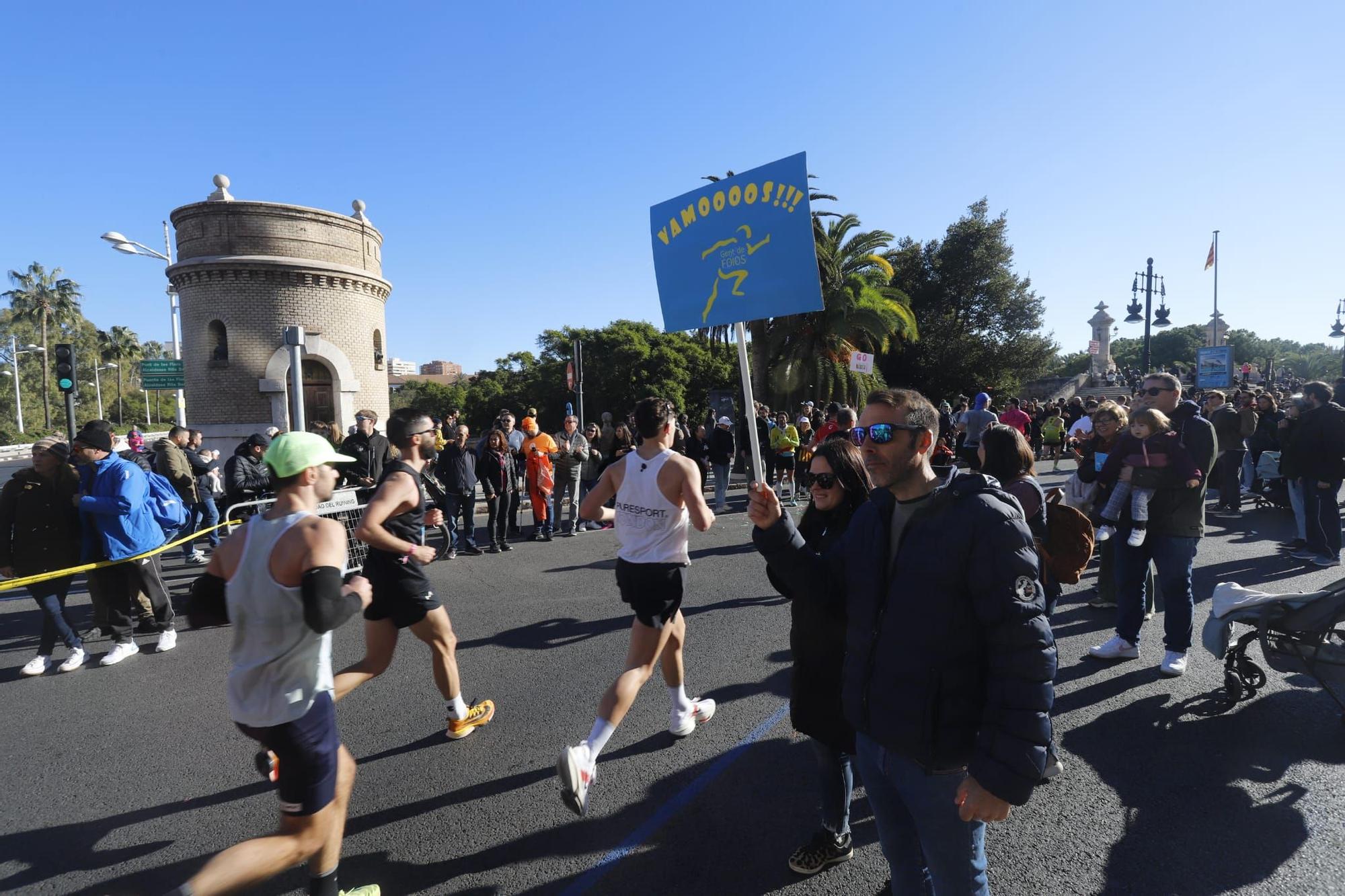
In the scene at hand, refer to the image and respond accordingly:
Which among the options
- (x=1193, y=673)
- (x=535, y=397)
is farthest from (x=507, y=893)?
(x=535, y=397)

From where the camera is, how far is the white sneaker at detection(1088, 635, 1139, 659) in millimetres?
4879

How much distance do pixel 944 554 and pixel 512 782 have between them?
2.76m

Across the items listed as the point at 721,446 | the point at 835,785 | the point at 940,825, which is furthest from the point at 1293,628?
the point at 721,446

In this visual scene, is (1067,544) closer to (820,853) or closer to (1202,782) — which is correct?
(1202,782)

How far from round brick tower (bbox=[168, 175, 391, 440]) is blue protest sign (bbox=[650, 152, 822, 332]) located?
19.7 metres

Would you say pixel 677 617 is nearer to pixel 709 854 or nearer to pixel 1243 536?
pixel 709 854

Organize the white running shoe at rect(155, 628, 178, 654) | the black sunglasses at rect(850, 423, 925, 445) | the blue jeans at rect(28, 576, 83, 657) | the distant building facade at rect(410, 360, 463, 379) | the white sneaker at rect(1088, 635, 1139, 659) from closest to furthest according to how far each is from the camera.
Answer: the black sunglasses at rect(850, 423, 925, 445)
the white sneaker at rect(1088, 635, 1139, 659)
the blue jeans at rect(28, 576, 83, 657)
the white running shoe at rect(155, 628, 178, 654)
the distant building facade at rect(410, 360, 463, 379)

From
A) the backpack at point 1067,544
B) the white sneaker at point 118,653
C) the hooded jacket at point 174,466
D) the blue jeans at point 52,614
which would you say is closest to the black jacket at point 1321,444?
the backpack at point 1067,544

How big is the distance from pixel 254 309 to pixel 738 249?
22.2m

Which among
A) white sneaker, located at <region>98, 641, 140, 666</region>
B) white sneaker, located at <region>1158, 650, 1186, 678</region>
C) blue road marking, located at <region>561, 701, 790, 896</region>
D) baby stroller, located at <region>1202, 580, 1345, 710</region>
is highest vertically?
baby stroller, located at <region>1202, 580, 1345, 710</region>

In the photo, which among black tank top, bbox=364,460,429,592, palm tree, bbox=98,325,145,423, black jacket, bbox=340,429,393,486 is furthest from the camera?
palm tree, bbox=98,325,145,423

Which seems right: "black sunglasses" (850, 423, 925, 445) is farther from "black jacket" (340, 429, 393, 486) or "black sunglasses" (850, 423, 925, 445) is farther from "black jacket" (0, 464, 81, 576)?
"black jacket" (340, 429, 393, 486)

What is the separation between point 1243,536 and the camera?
8977 millimetres

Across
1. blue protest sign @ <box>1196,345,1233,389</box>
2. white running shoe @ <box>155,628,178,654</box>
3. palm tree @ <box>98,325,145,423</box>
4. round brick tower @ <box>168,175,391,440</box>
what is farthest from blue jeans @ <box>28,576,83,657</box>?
palm tree @ <box>98,325,145,423</box>
